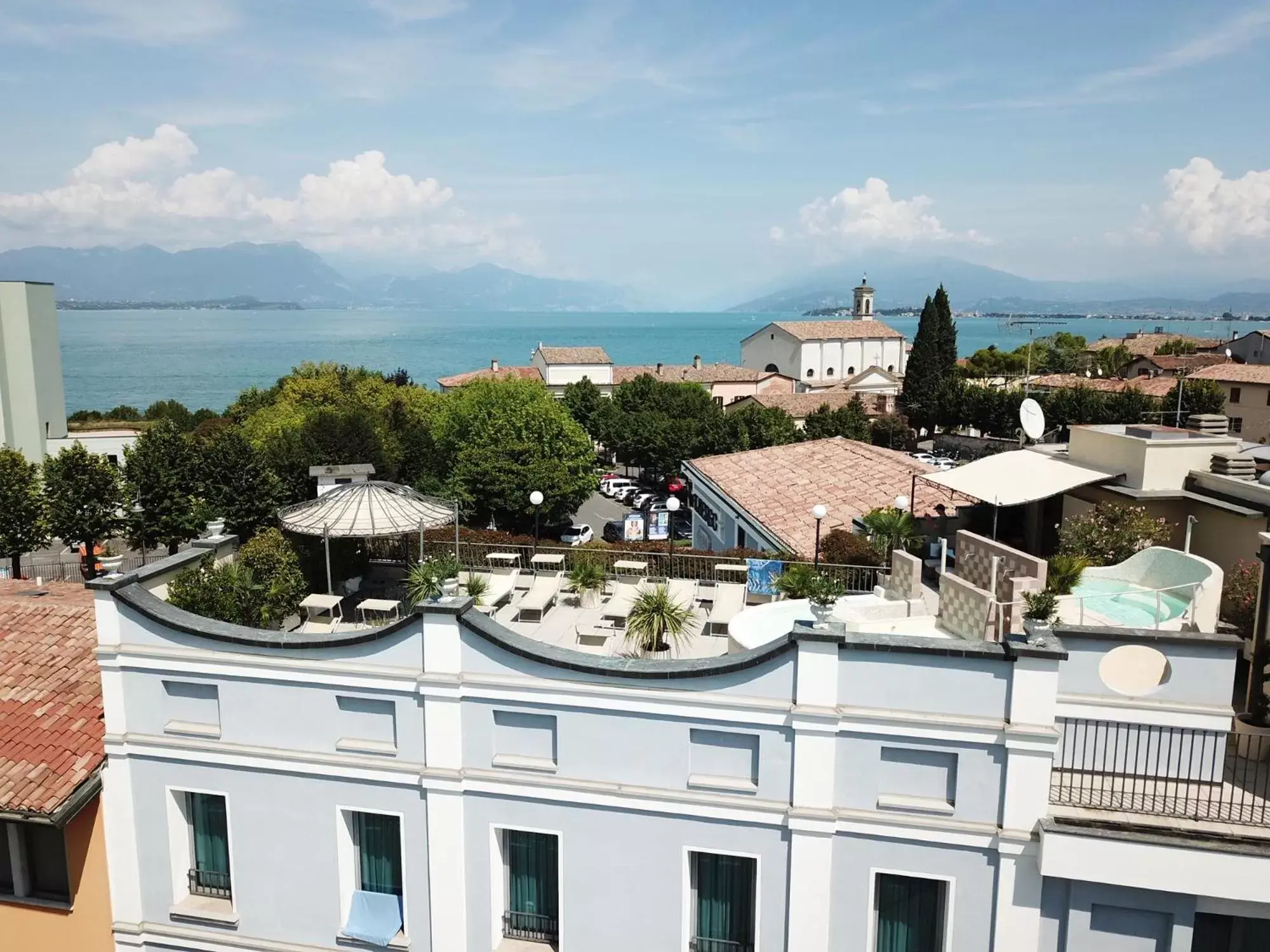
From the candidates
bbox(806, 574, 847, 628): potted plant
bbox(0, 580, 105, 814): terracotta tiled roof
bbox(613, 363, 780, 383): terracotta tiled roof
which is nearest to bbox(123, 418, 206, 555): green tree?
Result: bbox(0, 580, 105, 814): terracotta tiled roof

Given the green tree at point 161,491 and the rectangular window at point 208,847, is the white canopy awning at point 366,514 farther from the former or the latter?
the green tree at point 161,491

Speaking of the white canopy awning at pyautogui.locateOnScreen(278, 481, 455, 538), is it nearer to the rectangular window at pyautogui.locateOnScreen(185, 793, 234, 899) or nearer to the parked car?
the rectangular window at pyautogui.locateOnScreen(185, 793, 234, 899)

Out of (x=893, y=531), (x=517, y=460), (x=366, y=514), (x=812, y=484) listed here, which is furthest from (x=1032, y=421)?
(x=517, y=460)

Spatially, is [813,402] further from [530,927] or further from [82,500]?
[530,927]

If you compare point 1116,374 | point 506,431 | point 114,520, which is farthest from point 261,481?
point 1116,374

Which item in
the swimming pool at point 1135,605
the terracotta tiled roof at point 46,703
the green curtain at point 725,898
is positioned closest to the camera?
the green curtain at point 725,898

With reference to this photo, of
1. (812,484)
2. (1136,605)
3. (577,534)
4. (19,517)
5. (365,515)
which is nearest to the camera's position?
(1136,605)

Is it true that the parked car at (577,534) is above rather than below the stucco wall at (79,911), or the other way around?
below

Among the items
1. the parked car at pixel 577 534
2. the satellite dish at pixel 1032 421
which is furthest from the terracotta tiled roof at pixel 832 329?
the satellite dish at pixel 1032 421
